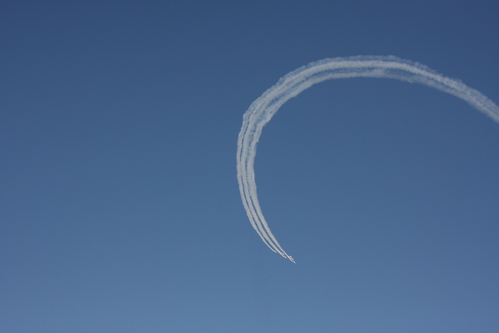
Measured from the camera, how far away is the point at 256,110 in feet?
52.9

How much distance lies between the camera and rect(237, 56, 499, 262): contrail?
622 inches

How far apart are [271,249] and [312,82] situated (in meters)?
4.58

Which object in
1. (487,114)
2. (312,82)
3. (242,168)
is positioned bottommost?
(242,168)

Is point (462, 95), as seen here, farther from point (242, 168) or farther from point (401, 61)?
point (242, 168)

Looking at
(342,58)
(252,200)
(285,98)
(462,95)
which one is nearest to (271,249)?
(252,200)

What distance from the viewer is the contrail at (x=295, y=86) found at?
15.8 m

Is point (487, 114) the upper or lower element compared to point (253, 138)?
upper

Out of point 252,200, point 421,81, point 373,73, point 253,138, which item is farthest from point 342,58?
point 252,200

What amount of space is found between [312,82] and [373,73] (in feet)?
5.34

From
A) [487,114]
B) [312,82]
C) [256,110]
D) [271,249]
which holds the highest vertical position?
[487,114]

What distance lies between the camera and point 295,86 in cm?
1612

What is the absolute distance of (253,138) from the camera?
16.1 meters

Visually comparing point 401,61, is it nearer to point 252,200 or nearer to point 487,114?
point 487,114

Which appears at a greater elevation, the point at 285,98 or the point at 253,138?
the point at 285,98
